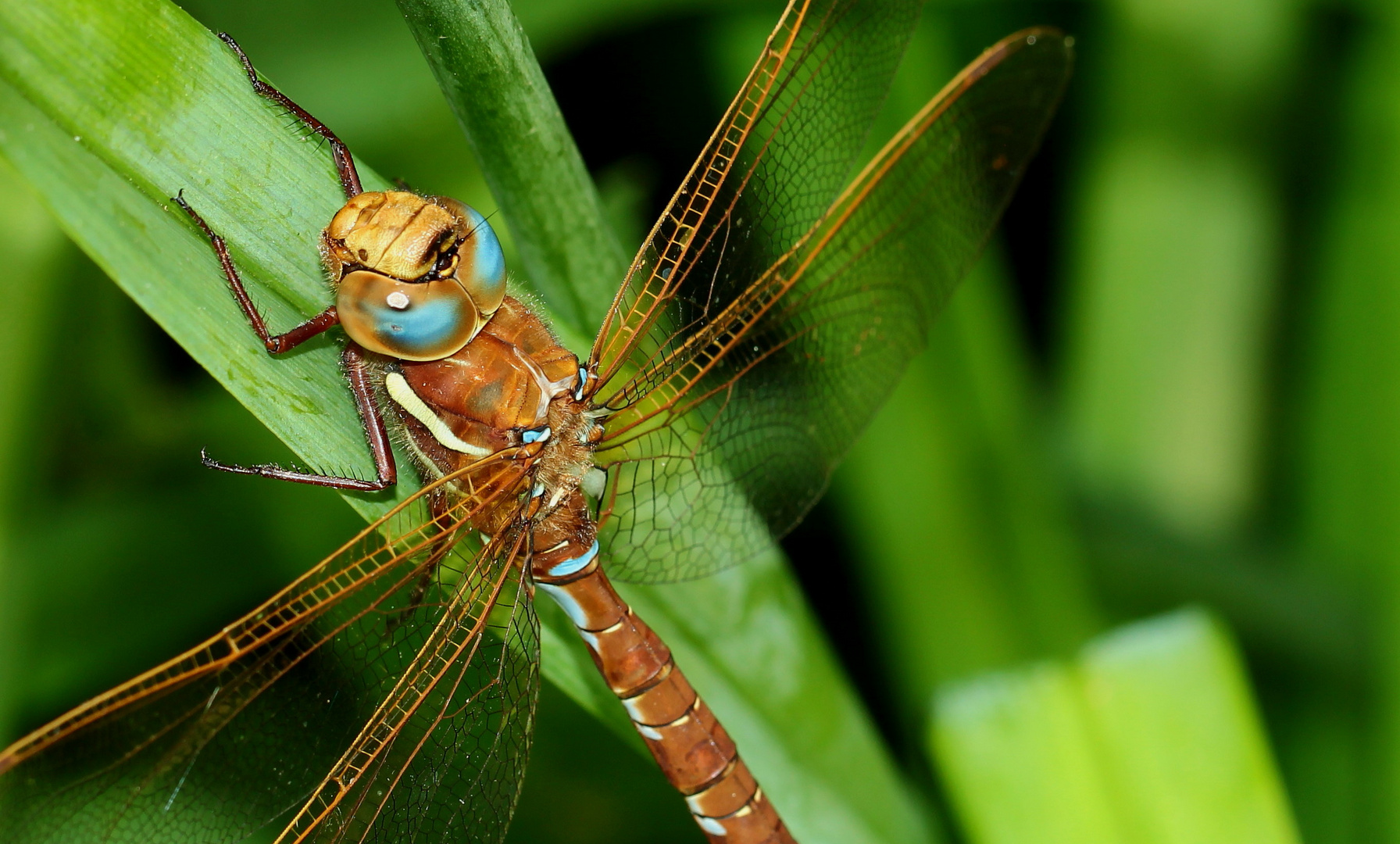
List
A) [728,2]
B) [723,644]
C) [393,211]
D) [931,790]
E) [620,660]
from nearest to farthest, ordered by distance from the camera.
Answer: [393,211]
[723,644]
[620,660]
[728,2]
[931,790]

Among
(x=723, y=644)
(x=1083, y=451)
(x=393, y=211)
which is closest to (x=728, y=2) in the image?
(x=393, y=211)

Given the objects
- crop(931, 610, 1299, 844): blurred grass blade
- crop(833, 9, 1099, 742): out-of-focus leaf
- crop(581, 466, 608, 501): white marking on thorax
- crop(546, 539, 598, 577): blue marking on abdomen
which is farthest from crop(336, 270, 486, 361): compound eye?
crop(931, 610, 1299, 844): blurred grass blade

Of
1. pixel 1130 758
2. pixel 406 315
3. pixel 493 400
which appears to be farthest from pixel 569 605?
pixel 1130 758

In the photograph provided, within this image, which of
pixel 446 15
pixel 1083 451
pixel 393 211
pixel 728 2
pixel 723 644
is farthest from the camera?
pixel 1083 451

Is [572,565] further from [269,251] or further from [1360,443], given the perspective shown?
[1360,443]

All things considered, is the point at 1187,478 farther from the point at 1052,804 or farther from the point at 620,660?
the point at 620,660

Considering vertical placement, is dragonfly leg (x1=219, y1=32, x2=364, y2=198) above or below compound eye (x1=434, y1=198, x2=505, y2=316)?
above

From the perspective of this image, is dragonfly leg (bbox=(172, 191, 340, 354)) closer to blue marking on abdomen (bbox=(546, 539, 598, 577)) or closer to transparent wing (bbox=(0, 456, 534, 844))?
transparent wing (bbox=(0, 456, 534, 844))

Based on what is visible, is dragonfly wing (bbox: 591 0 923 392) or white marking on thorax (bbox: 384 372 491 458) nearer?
white marking on thorax (bbox: 384 372 491 458)
